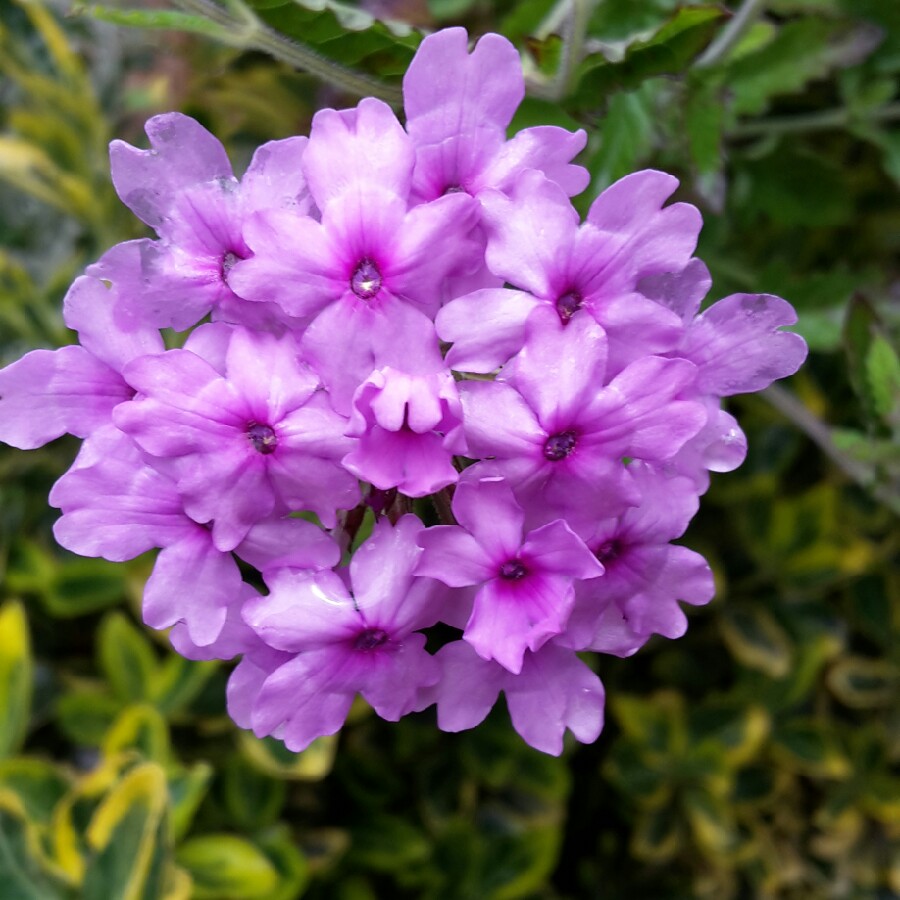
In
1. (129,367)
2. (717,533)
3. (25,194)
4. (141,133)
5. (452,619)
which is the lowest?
(717,533)

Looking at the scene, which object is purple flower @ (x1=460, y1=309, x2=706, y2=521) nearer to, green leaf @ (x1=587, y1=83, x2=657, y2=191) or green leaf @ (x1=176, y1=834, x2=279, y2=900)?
green leaf @ (x1=587, y1=83, x2=657, y2=191)

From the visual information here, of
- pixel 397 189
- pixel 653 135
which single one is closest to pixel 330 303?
pixel 397 189

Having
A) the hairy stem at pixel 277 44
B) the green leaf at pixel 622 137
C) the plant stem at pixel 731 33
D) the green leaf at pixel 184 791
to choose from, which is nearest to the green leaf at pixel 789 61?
the plant stem at pixel 731 33

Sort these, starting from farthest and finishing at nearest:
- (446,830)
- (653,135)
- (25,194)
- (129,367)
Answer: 1. (25,194)
2. (446,830)
3. (653,135)
4. (129,367)

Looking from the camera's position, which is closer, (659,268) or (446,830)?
(659,268)

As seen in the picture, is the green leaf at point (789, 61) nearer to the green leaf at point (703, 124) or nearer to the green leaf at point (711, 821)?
the green leaf at point (703, 124)

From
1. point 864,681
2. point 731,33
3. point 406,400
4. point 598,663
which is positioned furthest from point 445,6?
point 864,681

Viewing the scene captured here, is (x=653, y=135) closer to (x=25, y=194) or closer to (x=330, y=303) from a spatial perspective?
(x=330, y=303)
